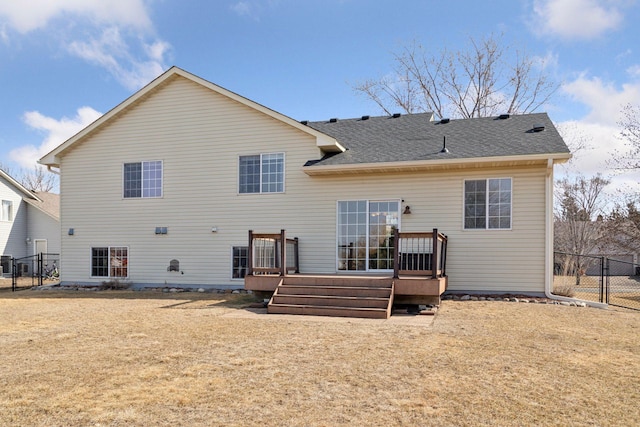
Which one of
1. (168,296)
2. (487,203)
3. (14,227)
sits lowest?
(168,296)

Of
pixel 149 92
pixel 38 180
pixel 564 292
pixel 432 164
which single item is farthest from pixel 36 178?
pixel 564 292

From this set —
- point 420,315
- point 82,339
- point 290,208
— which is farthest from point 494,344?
point 290,208

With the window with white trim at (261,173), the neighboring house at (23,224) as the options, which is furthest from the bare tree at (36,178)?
the window with white trim at (261,173)

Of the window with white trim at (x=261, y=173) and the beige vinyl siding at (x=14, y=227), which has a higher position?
the window with white trim at (x=261, y=173)

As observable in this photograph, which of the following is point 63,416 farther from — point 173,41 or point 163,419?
point 173,41

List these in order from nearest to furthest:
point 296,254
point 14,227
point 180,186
Answer: 1. point 296,254
2. point 180,186
3. point 14,227

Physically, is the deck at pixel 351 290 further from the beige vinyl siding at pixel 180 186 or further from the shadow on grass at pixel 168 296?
the beige vinyl siding at pixel 180 186

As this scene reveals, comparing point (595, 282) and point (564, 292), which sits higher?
point (564, 292)

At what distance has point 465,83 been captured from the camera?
24.0m

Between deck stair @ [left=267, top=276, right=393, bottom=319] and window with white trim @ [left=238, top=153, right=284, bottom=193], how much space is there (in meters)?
3.76

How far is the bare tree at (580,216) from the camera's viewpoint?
23.0 meters

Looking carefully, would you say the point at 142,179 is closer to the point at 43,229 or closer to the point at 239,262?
the point at 239,262

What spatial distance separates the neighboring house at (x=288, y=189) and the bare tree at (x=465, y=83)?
10809 mm

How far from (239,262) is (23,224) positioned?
60.2ft
